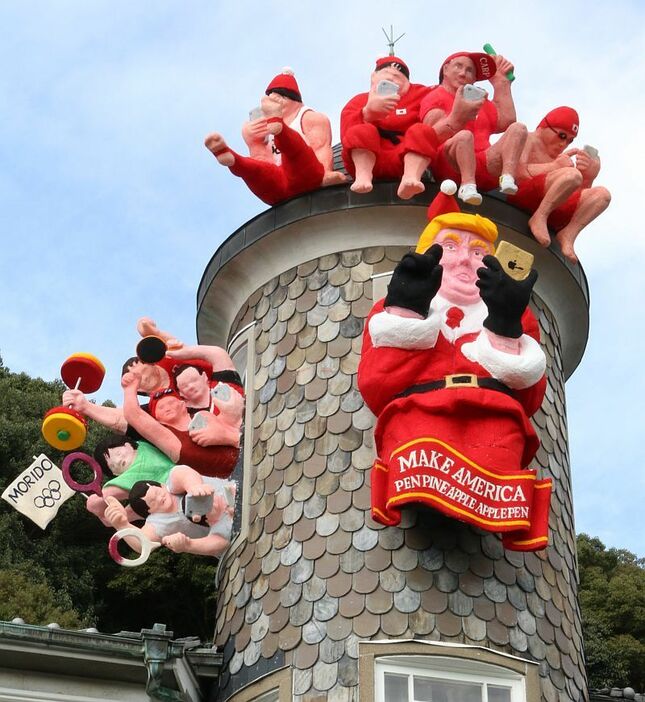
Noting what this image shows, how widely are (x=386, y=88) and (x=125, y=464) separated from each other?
441 cm

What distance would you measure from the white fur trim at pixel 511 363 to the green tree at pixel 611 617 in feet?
45.4

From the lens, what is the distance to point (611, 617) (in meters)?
25.8

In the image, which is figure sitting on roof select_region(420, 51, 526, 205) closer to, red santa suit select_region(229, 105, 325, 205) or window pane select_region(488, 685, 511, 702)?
red santa suit select_region(229, 105, 325, 205)

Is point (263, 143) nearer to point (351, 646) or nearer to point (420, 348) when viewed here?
point (420, 348)

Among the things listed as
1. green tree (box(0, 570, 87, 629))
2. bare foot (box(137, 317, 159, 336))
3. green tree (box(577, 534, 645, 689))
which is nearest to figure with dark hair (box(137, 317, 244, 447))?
bare foot (box(137, 317, 159, 336))

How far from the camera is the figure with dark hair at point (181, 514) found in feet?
40.7

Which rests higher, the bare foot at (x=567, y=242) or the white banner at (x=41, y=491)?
the bare foot at (x=567, y=242)

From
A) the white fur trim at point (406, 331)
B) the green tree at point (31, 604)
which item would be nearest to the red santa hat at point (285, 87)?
the white fur trim at point (406, 331)

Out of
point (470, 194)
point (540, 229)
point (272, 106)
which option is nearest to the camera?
point (470, 194)

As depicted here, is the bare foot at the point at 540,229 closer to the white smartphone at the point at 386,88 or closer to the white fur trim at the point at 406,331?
the white smartphone at the point at 386,88

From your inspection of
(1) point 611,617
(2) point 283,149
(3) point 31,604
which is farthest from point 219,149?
(1) point 611,617

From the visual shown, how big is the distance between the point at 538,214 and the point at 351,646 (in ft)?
15.5

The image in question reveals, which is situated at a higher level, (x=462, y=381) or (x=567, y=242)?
(x=567, y=242)

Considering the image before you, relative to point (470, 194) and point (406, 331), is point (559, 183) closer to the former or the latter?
point (470, 194)
